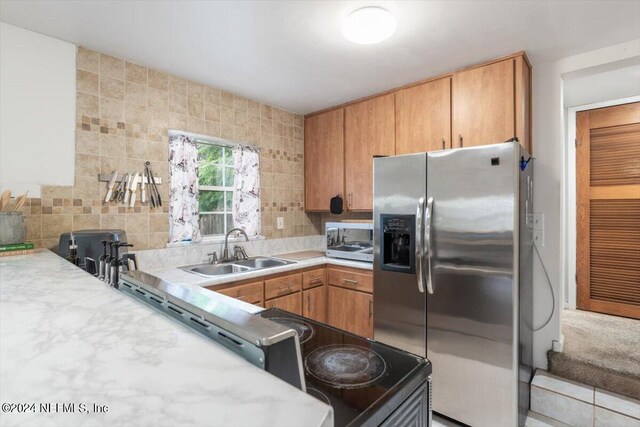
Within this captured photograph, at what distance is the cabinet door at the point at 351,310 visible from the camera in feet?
8.49

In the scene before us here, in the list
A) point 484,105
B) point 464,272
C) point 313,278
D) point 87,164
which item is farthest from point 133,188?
point 484,105

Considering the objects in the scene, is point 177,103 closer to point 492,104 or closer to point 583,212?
point 492,104

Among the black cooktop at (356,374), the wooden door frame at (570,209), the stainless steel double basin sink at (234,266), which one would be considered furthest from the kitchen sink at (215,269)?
the wooden door frame at (570,209)

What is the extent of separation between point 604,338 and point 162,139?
3.82m

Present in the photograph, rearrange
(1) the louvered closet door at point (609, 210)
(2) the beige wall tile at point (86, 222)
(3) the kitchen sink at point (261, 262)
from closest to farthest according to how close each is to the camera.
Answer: (2) the beige wall tile at point (86, 222), (3) the kitchen sink at point (261, 262), (1) the louvered closet door at point (609, 210)

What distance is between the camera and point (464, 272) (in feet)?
6.18

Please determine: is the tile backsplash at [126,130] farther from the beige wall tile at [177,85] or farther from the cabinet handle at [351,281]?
the cabinet handle at [351,281]

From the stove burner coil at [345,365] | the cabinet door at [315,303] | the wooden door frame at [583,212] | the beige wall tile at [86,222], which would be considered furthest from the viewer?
the wooden door frame at [583,212]

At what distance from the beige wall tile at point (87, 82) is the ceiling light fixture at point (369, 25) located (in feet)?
5.51

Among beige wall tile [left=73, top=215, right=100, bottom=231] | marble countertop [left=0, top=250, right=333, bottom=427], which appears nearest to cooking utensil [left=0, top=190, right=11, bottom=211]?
beige wall tile [left=73, top=215, right=100, bottom=231]

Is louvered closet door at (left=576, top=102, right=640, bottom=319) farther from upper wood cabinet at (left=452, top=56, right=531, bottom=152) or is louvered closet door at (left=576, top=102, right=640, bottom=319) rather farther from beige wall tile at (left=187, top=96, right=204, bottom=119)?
beige wall tile at (left=187, top=96, right=204, bottom=119)

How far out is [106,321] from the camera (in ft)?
2.11

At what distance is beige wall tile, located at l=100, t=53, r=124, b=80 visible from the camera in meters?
2.14

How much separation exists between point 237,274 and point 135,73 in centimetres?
163
